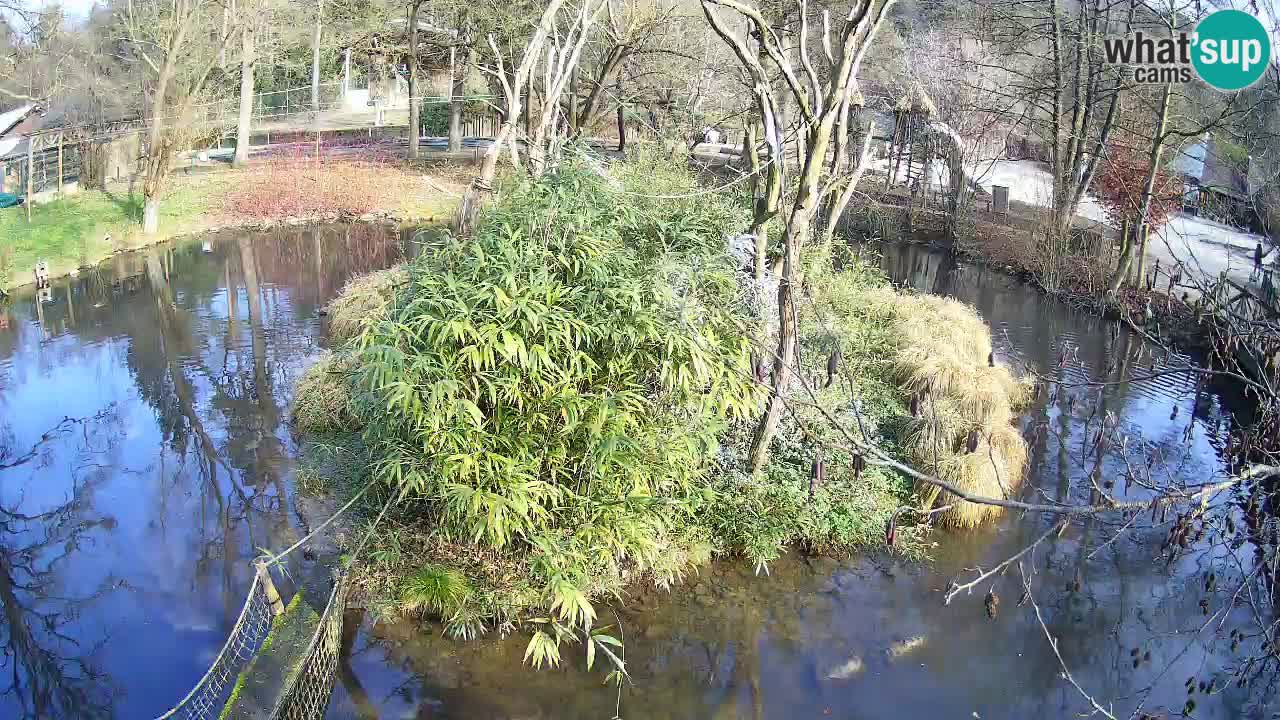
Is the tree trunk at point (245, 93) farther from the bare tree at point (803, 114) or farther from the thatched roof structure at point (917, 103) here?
the bare tree at point (803, 114)

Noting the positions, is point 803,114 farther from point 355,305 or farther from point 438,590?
point 355,305

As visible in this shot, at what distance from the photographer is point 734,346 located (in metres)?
6.93

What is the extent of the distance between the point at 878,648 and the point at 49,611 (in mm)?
5905

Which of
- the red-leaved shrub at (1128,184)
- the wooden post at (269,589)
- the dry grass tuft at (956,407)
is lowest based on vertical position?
the wooden post at (269,589)

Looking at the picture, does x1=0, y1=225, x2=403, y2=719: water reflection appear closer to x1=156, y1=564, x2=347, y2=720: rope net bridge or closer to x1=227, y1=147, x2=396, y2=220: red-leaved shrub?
x1=156, y1=564, x2=347, y2=720: rope net bridge

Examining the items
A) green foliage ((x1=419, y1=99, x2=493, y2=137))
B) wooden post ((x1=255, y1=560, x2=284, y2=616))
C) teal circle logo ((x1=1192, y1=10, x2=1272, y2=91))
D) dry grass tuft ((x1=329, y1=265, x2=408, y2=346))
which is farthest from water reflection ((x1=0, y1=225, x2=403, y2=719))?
green foliage ((x1=419, y1=99, x2=493, y2=137))

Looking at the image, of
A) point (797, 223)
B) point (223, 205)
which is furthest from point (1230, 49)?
point (223, 205)

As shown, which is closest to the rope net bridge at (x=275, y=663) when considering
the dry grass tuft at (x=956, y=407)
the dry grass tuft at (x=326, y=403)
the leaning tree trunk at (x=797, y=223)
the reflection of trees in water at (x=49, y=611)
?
the reflection of trees in water at (x=49, y=611)

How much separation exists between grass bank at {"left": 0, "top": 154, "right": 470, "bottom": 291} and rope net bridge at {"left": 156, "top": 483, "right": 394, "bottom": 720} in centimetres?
982

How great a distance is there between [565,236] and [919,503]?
3.87m

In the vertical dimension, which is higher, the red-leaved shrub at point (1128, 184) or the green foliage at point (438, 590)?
the red-leaved shrub at point (1128, 184)

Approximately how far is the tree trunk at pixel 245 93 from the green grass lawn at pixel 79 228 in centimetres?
333

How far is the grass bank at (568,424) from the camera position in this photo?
6.16 metres

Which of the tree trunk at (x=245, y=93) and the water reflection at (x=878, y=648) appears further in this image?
the tree trunk at (x=245, y=93)
